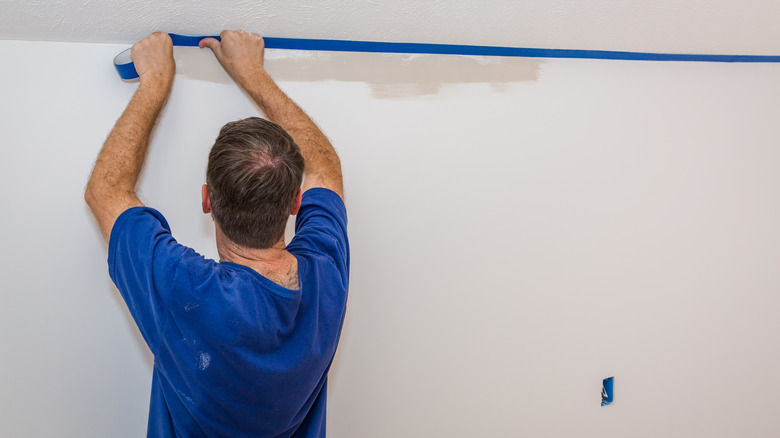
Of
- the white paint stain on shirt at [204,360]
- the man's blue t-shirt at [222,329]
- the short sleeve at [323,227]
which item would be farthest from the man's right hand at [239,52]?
the white paint stain on shirt at [204,360]

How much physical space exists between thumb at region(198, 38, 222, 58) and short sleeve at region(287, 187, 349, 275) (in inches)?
14.9

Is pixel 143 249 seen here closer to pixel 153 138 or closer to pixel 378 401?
pixel 153 138

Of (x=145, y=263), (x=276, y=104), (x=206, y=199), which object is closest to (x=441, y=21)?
(x=276, y=104)

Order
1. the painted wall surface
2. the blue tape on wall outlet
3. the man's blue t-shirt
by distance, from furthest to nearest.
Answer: the blue tape on wall outlet, the painted wall surface, the man's blue t-shirt

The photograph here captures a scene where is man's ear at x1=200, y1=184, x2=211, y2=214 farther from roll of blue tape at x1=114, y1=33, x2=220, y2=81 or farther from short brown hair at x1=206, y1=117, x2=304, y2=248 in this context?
roll of blue tape at x1=114, y1=33, x2=220, y2=81

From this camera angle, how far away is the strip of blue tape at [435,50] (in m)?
1.24

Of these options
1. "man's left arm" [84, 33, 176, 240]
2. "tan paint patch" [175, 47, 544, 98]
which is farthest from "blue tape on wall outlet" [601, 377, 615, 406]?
"man's left arm" [84, 33, 176, 240]

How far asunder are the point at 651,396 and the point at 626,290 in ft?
1.37

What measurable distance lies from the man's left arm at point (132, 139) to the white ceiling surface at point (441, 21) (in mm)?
60

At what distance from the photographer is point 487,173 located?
1.55m

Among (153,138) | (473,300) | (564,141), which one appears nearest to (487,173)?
(564,141)

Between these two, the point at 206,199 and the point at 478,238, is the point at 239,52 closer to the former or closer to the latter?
the point at 206,199

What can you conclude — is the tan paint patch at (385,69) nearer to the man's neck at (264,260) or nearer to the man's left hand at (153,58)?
the man's left hand at (153,58)

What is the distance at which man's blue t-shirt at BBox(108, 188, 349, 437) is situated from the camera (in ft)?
3.04
